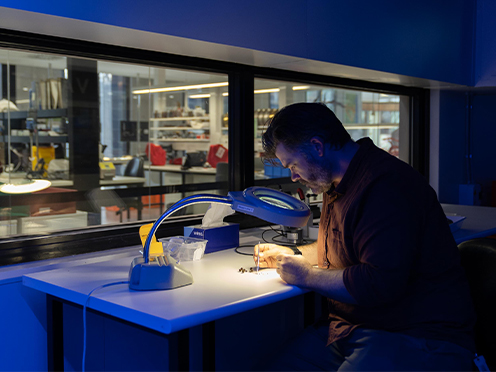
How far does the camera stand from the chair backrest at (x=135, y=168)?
20.7 feet

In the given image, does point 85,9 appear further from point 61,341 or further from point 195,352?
point 195,352

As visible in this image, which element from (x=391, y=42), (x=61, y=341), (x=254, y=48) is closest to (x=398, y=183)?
(x=254, y=48)

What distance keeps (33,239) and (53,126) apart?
2936 millimetres

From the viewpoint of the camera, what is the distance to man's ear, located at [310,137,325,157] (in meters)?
1.60

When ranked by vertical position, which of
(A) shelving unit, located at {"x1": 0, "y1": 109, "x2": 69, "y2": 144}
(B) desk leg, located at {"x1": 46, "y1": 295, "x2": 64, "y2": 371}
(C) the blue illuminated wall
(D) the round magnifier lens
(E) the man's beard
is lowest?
(B) desk leg, located at {"x1": 46, "y1": 295, "x2": 64, "y2": 371}

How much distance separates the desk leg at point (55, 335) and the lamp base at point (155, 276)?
334mm

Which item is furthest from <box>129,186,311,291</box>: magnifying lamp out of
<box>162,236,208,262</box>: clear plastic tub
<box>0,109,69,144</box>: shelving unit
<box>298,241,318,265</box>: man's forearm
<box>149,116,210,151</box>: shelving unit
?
<box>149,116,210,151</box>: shelving unit

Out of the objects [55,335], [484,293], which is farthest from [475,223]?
[55,335]

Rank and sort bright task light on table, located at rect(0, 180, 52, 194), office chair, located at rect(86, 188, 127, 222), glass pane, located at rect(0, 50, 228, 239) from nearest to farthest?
bright task light on table, located at rect(0, 180, 52, 194), glass pane, located at rect(0, 50, 228, 239), office chair, located at rect(86, 188, 127, 222)

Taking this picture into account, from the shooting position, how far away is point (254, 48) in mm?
2260

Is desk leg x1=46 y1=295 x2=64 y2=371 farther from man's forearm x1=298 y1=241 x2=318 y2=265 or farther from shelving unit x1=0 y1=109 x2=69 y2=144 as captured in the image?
shelving unit x1=0 y1=109 x2=69 y2=144

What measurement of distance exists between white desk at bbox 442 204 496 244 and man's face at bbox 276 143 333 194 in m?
1.05

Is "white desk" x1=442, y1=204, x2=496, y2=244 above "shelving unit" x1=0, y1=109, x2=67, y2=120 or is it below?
below

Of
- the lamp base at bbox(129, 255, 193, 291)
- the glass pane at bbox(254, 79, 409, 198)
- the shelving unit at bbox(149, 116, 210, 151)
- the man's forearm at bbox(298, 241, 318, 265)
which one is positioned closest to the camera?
the lamp base at bbox(129, 255, 193, 291)
